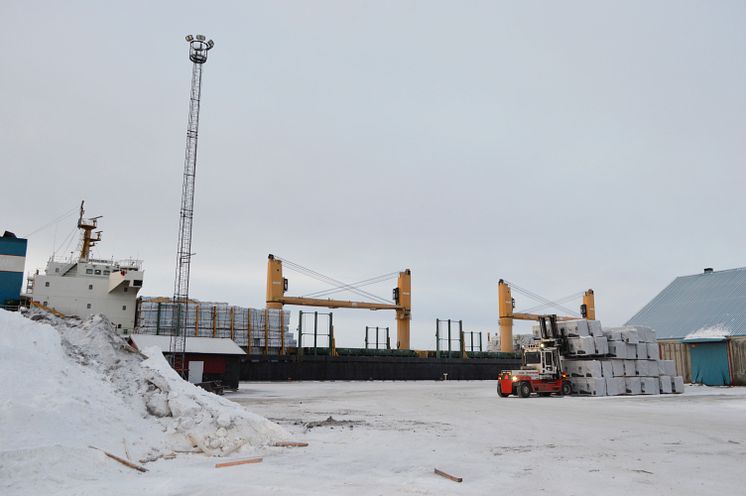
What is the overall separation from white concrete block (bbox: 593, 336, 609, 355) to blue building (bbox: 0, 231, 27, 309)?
100.0 ft

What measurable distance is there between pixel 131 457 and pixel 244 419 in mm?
2794

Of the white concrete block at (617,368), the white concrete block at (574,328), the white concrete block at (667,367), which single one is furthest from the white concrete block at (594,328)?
the white concrete block at (667,367)

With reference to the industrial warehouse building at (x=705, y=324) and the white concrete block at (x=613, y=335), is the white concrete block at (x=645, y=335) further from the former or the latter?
the industrial warehouse building at (x=705, y=324)

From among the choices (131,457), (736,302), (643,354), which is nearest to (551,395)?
(643,354)

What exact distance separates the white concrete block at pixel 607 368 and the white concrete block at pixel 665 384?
4.23m

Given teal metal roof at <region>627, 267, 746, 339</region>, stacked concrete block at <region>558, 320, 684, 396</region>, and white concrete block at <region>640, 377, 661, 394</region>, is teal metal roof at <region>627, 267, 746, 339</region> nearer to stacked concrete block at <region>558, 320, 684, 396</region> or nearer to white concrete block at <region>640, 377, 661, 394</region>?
stacked concrete block at <region>558, 320, 684, 396</region>

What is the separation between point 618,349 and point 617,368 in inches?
42.6

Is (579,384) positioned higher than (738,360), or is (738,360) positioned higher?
(738,360)

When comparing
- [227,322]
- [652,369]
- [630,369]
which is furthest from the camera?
[227,322]

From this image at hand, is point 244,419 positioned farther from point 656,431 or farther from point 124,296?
point 124,296

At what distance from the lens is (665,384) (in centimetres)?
3341

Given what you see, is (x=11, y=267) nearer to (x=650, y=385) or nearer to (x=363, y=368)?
(x=363, y=368)

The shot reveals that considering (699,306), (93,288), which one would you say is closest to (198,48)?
(93,288)

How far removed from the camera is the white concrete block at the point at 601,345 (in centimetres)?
3131
